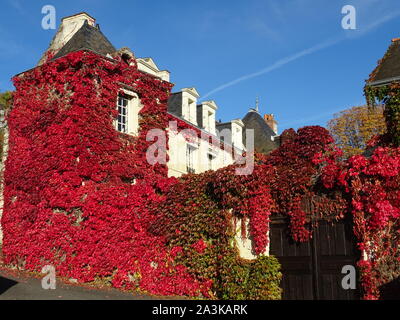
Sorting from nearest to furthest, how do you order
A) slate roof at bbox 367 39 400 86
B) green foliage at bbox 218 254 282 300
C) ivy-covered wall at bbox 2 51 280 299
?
green foliage at bbox 218 254 282 300, ivy-covered wall at bbox 2 51 280 299, slate roof at bbox 367 39 400 86

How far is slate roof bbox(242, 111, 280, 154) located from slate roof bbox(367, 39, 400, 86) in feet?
30.7

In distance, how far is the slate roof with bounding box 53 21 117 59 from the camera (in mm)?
13594

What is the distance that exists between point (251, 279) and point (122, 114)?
268 inches

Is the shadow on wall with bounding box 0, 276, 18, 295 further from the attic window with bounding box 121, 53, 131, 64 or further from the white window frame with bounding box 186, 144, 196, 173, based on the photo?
the white window frame with bounding box 186, 144, 196, 173

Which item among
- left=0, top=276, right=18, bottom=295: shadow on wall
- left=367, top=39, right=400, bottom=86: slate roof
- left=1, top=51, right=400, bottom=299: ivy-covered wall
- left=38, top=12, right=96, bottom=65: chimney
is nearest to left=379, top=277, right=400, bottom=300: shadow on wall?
left=1, top=51, right=400, bottom=299: ivy-covered wall

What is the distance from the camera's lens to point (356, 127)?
3080 centimetres

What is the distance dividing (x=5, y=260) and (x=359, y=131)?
25.3m

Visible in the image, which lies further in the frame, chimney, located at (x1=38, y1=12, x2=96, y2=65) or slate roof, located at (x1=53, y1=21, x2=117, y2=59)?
chimney, located at (x1=38, y1=12, x2=96, y2=65)

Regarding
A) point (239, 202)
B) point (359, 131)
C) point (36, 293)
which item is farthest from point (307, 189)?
point (359, 131)

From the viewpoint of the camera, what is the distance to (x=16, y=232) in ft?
41.1

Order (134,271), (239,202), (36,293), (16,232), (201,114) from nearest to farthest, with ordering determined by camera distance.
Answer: (36,293) < (239,202) < (134,271) < (16,232) < (201,114)

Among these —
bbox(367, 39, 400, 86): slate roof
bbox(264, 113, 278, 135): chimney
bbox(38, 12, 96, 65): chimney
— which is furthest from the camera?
bbox(264, 113, 278, 135): chimney
